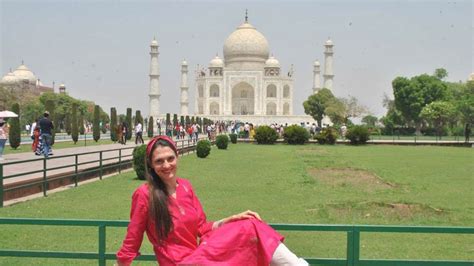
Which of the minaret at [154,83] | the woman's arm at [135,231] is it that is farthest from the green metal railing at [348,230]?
the minaret at [154,83]

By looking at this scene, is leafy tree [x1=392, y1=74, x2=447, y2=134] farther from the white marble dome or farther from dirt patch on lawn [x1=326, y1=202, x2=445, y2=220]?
dirt patch on lawn [x1=326, y1=202, x2=445, y2=220]

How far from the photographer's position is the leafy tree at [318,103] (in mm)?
50375

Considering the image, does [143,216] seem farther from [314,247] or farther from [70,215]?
[70,215]

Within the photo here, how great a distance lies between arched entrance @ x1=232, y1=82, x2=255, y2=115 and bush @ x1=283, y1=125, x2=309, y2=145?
119ft

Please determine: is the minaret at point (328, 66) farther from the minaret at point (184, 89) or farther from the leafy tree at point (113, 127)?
the leafy tree at point (113, 127)

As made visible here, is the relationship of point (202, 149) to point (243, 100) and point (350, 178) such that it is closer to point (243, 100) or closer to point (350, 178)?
point (350, 178)

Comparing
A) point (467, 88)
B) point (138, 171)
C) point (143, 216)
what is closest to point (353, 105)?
point (467, 88)

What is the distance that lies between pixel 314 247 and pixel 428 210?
109 inches

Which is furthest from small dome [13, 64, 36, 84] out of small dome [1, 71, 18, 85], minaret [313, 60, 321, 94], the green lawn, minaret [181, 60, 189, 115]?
the green lawn

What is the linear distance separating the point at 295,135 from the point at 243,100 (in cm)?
3756

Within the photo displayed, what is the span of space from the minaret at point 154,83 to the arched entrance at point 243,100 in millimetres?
9874

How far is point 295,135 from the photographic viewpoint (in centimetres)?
2698

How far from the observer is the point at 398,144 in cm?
2739

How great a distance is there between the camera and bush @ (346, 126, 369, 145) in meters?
26.8
